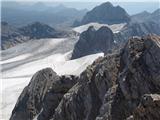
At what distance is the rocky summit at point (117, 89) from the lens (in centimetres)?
4259

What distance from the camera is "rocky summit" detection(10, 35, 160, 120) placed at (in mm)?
42594

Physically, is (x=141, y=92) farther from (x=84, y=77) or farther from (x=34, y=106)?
(x=34, y=106)

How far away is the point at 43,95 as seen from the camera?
237 ft

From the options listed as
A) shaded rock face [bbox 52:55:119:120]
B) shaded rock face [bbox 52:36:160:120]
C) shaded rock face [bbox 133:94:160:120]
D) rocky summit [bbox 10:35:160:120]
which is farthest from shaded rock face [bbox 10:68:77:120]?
shaded rock face [bbox 133:94:160:120]

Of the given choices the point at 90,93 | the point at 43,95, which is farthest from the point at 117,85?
the point at 43,95

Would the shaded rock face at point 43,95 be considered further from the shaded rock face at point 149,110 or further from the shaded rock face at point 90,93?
the shaded rock face at point 149,110

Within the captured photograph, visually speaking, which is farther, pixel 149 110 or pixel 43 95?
pixel 43 95

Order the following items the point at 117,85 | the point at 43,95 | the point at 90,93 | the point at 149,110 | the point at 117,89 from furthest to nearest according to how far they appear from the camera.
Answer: the point at 43,95 → the point at 90,93 → the point at 117,85 → the point at 117,89 → the point at 149,110

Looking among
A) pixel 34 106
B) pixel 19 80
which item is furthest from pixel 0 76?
pixel 34 106

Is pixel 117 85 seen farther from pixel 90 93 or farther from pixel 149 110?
pixel 149 110

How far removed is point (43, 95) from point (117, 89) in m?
27.9

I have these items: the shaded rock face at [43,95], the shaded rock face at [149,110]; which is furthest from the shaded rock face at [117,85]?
the shaded rock face at [149,110]

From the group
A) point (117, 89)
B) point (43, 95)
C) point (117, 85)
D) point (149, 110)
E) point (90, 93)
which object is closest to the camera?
point (149, 110)

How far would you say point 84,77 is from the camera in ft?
181
